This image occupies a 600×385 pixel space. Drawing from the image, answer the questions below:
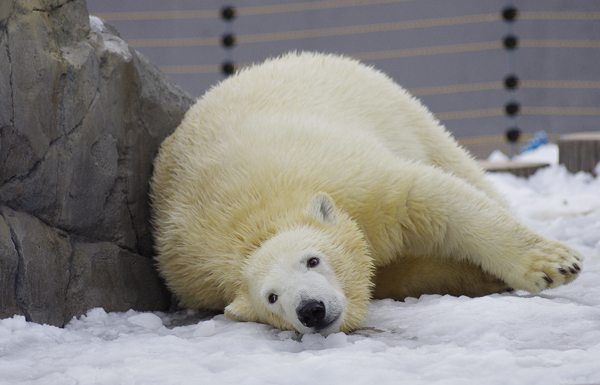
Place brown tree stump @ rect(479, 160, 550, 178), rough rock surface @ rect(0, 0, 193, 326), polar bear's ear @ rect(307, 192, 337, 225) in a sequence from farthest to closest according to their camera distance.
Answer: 1. brown tree stump @ rect(479, 160, 550, 178)
2. polar bear's ear @ rect(307, 192, 337, 225)
3. rough rock surface @ rect(0, 0, 193, 326)

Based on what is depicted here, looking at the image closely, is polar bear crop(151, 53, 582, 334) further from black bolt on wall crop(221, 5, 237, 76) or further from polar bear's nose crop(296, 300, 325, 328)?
black bolt on wall crop(221, 5, 237, 76)

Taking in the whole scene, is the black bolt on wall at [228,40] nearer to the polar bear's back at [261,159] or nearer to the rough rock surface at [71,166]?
the polar bear's back at [261,159]

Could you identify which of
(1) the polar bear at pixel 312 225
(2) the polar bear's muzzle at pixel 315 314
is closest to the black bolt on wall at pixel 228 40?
(1) the polar bear at pixel 312 225

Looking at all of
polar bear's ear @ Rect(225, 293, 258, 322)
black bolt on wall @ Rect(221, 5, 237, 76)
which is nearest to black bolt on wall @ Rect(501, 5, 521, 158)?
black bolt on wall @ Rect(221, 5, 237, 76)

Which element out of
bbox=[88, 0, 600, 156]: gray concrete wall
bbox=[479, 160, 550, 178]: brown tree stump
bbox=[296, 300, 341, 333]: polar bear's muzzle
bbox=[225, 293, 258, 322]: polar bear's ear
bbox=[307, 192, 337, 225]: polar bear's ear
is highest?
bbox=[88, 0, 600, 156]: gray concrete wall

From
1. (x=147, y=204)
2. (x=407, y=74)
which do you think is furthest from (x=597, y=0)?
(x=147, y=204)

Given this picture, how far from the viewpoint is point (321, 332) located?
7.32ft

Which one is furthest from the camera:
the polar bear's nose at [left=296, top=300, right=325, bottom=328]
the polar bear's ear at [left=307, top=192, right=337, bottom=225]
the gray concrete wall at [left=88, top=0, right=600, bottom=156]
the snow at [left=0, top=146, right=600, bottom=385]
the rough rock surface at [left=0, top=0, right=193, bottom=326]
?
the gray concrete wall at [left=88, top=0, right=600, bottom=156]

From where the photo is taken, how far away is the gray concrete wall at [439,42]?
7938 millimetres

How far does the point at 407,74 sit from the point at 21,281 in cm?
650

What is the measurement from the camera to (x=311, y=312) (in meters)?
2.14

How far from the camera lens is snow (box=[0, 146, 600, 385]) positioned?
5.59ft

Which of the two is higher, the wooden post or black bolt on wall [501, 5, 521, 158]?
black bolt on wall [501, 5, 521, 158]

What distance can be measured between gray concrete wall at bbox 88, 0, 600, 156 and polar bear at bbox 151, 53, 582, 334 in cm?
507
